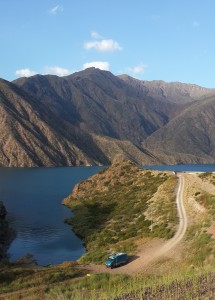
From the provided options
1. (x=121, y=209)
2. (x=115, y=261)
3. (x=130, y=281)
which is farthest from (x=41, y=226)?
(x=130, y=281)

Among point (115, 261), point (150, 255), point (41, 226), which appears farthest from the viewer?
point (41, 226)

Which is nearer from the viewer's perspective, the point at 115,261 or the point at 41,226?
the point at 115,261

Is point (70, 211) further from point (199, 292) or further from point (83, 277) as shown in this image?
point (199, 292)

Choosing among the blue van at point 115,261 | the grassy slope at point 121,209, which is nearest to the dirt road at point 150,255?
the blue van at point 115,261

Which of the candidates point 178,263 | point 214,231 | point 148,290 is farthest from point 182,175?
point 148,290

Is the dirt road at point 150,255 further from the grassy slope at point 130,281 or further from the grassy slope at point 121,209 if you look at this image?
the grassy slope at point 130,281

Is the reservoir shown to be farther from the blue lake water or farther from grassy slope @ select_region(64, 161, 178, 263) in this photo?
grassy slope @ select_region(64, 161, 178, 263)

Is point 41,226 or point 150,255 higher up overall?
point 41,226

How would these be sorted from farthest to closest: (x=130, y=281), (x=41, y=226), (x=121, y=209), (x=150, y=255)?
1. (x=41, y=226)
2. (x=121, y=209)
3. (x=150, y=255)
4. (x=130, y=281)

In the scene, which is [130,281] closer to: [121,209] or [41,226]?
[121,209]
